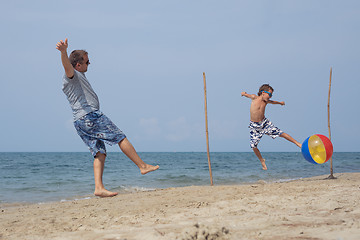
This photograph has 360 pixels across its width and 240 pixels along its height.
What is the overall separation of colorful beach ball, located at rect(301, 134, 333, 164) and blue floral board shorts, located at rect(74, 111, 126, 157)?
4.06 metres

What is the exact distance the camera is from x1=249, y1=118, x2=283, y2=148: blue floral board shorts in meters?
7.38

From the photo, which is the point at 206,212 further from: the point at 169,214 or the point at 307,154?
the point at 307,154

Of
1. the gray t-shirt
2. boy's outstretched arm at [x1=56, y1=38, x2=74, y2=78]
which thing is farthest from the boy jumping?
boy's outstretched arm at [x1=56, y1=38, x2=74, y2=78]

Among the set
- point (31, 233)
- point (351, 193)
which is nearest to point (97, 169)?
point (31, 233)

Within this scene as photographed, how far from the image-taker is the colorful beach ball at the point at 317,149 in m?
6.91

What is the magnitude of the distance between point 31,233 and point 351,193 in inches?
170

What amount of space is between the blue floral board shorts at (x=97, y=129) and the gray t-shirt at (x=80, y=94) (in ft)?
0.27

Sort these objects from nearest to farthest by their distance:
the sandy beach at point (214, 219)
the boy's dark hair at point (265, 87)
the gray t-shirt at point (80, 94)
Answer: the sandy beach at point (214, 219) < the gray t-shirt at point (80, 94) < the boy's dark hair at point (265, 87)

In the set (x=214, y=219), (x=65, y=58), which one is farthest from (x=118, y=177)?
(x=214, y=219)

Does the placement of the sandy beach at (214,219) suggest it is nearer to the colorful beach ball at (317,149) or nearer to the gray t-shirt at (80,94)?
the gray t-shirt at (80,94)

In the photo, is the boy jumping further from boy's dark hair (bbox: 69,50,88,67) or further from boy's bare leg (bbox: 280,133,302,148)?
boy's dark hair (bbox: 69,50,88,67)

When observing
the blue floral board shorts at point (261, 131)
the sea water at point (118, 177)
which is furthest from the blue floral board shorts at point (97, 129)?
the sea water at point (118, 177)

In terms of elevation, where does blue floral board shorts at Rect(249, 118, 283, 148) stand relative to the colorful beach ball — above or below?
above

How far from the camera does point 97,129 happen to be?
4547mm
